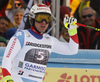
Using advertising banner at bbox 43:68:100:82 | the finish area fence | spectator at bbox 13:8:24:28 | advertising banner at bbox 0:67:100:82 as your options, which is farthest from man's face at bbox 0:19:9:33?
advertising banner at bbox 43:68:100:82

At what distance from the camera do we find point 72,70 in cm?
499

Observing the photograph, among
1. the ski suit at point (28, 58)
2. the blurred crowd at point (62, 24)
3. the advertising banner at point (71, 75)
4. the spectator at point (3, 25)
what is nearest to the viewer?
the ski suit at point (28, 58)

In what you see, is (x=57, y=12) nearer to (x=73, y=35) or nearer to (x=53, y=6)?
(x=53, y=6)

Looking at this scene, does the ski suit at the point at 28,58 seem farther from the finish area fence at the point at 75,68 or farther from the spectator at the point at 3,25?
the spectator at the point at 3,25

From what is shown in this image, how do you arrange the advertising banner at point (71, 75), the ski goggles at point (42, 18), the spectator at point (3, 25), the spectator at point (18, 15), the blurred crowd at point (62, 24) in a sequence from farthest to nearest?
the spectator at point (18, 15)
the spectator at point (3, 25)
the blurred crowd at point (62, 24)
the advertising banner at point (71, 75)
the ski goggles at point (42, 18)

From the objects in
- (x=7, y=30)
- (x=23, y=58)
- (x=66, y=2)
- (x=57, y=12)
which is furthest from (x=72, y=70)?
(x=66, y=2)

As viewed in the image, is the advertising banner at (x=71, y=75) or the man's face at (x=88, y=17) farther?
the man's face at (x=88, y=17)

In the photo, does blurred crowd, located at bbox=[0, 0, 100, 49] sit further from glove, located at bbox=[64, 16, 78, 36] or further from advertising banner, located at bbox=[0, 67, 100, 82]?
glove, located at bbox=[64, 16, 78, 36]

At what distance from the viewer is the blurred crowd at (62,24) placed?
19.7 feet

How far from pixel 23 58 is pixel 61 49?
0.68 metres

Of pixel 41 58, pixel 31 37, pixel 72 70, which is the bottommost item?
pixel 72 70

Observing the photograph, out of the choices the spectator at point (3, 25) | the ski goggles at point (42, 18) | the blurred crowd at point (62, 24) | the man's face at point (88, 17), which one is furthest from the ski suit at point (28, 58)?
the spectator at point (3, 25)

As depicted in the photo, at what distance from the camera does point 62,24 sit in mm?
6844

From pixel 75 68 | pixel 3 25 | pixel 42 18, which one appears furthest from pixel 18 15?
pixel 42 18
